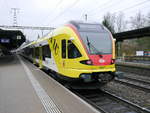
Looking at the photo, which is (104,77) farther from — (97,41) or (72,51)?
(72,51)

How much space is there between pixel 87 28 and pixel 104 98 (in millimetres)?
3125

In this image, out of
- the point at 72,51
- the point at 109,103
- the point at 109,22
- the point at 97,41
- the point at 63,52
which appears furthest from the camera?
the point at 109,22

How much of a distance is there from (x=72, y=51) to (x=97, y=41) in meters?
1.18

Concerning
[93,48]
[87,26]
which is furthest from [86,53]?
[87,26]

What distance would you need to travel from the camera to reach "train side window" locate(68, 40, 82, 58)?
7.39 m

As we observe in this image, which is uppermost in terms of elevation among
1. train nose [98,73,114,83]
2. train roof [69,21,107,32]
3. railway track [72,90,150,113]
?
train roof [69,21,107,32]

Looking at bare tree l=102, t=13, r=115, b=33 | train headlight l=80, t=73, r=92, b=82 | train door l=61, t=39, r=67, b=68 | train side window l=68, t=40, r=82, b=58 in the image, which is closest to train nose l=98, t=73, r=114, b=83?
train headlight l=80, t=73, r=92, b=82

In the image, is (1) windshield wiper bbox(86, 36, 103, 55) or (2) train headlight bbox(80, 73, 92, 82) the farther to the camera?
(1) windshield wiper bbox(86, 36, 103, 55)

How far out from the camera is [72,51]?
24.8 ft

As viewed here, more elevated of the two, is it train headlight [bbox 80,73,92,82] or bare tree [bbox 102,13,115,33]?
bare tree [bbox 102,13,115,33]

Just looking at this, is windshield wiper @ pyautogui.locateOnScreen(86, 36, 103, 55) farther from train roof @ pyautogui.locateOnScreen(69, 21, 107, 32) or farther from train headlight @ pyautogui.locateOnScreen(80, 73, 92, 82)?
train headlight @ pyautogui.locateOnScreen(80, 73, 92, 82)

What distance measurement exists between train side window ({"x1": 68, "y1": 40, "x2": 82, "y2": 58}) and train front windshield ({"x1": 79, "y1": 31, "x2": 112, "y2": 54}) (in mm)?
448

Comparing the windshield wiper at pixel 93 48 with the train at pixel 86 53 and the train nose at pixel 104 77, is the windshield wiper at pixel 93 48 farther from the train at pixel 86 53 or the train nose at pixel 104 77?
the train nose at pixel 104 77

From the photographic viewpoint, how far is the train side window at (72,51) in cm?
739
